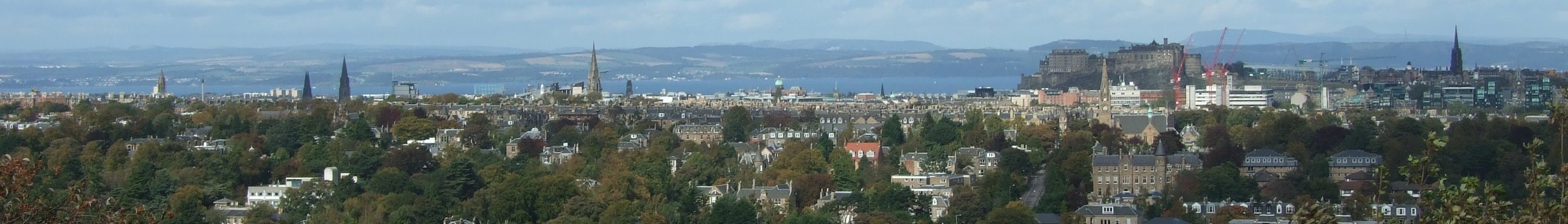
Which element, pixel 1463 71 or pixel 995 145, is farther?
pixel 1463 71

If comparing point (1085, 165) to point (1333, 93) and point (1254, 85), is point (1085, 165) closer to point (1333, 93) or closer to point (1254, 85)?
point (1333, 93)

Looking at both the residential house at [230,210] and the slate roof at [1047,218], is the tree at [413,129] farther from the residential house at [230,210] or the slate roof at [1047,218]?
the slate roof at [1047,218]

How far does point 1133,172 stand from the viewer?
114 ft

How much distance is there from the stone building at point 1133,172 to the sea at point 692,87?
3218 inches

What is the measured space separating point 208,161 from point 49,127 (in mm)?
12767

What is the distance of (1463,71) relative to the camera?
8969cm

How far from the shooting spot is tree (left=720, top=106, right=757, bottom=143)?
47469 mm

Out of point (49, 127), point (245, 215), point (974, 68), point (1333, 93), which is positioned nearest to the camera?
point (245, 215)

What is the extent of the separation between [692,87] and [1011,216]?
125718mm

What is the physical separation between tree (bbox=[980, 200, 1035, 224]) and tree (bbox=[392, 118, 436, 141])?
67.8 feet

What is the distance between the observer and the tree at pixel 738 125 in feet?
156

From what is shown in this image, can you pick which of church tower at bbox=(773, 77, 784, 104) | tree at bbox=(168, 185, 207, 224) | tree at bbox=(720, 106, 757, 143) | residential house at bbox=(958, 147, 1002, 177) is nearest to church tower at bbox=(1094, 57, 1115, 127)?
tree at bbox=(720, 106, 757, 143)

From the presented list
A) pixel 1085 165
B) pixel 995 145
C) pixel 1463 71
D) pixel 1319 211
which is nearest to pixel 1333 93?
pixel 1463 71

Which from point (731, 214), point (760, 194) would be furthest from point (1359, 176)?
Result: point (731, 214)
